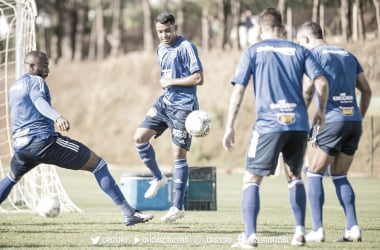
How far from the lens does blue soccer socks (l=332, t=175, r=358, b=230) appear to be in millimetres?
8934

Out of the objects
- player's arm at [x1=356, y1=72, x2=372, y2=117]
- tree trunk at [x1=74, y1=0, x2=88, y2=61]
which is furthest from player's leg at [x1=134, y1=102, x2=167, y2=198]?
tree trunk at [x1=74, y1=0, x2=88, y2=61]

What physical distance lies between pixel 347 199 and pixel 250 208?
Result: 1555mm

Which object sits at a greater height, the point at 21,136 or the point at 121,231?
the point at 21,136

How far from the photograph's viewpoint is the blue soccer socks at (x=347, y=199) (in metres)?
8.93

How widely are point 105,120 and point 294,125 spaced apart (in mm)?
27296

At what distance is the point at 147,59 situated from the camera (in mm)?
34875

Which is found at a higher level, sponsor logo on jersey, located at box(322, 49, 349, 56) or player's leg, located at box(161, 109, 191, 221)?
sponsor logo on jersey, located at box(322, 49, 349, 56)

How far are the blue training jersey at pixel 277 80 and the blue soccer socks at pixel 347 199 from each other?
4.49ft

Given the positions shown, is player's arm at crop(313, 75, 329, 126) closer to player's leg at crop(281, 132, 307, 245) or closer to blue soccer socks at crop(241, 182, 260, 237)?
player's leg at crop(281, 132, 307, 245)

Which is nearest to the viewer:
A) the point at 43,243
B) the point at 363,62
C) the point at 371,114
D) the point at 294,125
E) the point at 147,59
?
the point at 294,125

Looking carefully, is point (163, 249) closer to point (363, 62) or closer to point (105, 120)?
point (363, 62)

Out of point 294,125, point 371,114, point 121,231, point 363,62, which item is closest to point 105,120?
point 363,62

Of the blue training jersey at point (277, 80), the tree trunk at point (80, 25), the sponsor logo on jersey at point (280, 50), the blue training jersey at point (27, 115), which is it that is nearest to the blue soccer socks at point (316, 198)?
the blue training jersey at point (277, 80)

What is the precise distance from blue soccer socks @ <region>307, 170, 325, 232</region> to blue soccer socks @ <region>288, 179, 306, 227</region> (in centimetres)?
56
